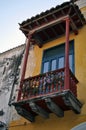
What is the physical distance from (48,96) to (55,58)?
8.66 ft

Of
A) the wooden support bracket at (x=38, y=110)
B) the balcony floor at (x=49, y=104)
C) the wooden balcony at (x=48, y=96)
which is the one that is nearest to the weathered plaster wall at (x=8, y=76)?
the balcony floor at (x=49, y=104)

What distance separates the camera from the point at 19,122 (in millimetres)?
8422

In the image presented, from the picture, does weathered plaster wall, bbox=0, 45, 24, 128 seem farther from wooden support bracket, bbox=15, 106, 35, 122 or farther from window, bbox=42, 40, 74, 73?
window, bbox=42, 40, 74, 73

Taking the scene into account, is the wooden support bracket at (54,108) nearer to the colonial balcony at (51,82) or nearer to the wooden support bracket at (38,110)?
the colonial balcony at (51,82)

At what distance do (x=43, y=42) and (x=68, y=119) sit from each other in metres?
4.20

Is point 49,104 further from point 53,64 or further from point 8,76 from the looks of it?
point 8,76

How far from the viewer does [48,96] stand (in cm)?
696

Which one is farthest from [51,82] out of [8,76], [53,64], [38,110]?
[8,76]

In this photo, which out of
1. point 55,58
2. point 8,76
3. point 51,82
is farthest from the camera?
point 8,76

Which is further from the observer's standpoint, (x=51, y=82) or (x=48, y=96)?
(x=51, y=82)

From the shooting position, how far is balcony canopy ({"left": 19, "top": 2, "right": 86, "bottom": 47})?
347 inches

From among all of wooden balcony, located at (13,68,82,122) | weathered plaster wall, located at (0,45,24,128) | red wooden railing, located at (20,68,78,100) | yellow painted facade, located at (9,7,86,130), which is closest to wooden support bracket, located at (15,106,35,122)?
wooden balcony, located at (13,68,82,122)

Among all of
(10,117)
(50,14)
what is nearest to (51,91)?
(10,117)

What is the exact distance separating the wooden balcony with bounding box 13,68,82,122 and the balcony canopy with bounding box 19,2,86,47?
2542 mm
